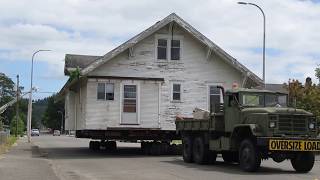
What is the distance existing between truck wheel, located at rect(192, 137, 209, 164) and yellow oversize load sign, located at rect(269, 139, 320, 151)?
4793mm

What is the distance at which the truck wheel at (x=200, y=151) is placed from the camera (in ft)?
75.3

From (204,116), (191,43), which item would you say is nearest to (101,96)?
(191,43)

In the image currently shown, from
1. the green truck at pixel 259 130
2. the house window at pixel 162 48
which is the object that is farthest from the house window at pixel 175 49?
the green truck at pixel 259 130

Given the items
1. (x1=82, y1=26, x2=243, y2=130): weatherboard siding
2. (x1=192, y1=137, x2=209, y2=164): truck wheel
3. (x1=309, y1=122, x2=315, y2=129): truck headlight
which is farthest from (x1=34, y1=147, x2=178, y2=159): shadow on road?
(x1=309, y1=122, x2=315, y2=129): truck headlight

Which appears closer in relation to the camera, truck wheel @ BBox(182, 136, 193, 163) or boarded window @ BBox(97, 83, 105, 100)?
truck wheel @ BBox(182, 136, 193, 163)

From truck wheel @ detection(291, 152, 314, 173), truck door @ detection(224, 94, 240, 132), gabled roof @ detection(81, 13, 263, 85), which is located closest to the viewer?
truck wheel @ detection(291, 152, 314, 173)

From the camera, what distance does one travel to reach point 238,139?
20609 millimetres

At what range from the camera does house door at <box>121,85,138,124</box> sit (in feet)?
102

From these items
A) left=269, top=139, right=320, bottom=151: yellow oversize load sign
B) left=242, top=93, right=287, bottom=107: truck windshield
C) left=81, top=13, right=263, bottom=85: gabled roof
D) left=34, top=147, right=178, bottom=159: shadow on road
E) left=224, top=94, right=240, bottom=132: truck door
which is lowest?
left=34, top=147, right=178, bottom=159: shadow on road

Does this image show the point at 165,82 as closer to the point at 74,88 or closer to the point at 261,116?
the point at 74,88

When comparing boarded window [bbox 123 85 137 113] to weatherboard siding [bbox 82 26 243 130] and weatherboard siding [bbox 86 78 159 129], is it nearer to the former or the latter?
weatherboard siding [bbox 86 78 159 129]

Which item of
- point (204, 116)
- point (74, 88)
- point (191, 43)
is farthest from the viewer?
point (74, 88)

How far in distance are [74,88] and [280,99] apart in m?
18.5

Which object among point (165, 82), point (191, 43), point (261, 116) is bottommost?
point (261, 116)
